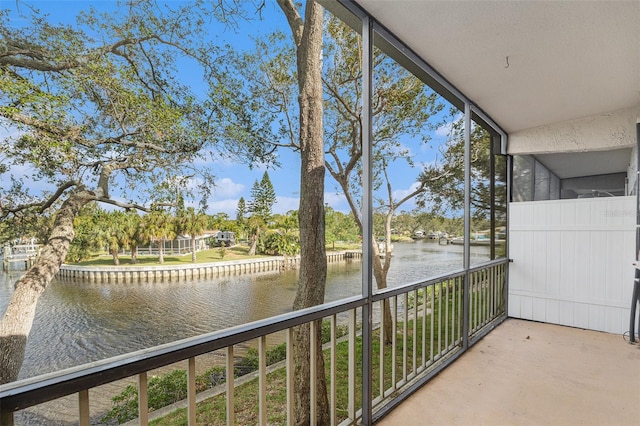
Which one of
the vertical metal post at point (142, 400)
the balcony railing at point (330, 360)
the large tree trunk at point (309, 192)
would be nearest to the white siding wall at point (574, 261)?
the balcony railing at point (330, 360)

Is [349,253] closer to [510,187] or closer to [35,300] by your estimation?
[35,300]

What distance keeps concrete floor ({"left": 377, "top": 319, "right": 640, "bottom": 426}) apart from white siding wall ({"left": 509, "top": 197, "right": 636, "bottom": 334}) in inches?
17.0

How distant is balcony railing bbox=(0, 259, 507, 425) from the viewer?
3.22 feet

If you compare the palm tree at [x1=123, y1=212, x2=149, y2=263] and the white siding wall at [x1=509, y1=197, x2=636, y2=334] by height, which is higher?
the palm tree at [x1=123, y1=212, x2=149, y2=263]

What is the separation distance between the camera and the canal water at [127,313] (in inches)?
39.0

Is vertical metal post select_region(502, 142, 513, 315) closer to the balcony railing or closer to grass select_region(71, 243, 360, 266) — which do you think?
→ the balcony railing

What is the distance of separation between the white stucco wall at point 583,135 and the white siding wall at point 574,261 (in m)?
0.65

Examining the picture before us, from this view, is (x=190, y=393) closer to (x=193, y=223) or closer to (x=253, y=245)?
(x=193, y=223)

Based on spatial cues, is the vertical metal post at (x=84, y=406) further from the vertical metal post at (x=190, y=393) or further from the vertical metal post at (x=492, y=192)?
the vertical metal post at (x=492, y=192)

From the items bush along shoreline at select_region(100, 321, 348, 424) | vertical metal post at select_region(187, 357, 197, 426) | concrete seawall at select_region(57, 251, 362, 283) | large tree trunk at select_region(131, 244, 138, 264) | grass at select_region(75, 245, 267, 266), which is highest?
large tree trunk at select_region(131, 244, 138, 264)

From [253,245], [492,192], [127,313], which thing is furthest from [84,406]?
[492,192]

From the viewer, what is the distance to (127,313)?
3.91 ft

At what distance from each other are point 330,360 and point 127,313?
1.50 metres

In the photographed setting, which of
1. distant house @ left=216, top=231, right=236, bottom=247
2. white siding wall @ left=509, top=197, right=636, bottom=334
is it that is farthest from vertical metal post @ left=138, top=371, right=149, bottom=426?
white siding wall @ left=509, top=197, right=636, bottom=334
